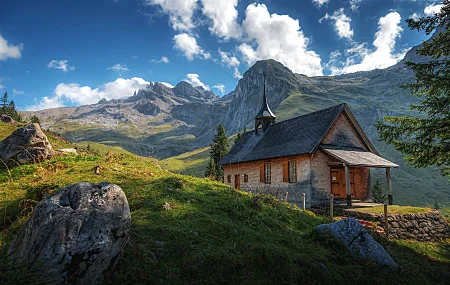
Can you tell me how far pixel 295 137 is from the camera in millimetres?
22125

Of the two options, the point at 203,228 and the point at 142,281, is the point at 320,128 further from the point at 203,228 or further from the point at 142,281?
the point at 142,281

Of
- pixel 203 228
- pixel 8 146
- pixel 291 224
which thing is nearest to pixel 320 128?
pixel 291 224

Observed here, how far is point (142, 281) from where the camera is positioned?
4.91 m

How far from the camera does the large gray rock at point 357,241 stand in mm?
7579

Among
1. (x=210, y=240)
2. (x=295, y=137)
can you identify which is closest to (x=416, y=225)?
(x=295, y=137)

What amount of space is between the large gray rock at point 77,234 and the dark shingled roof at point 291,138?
629 inches

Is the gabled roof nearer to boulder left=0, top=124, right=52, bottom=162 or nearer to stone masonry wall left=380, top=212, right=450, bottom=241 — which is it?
stone masonry wall left=380, top=212, right=450, bottom=241

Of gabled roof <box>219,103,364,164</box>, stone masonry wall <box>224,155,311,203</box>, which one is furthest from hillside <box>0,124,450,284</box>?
gabled roof <box>219,103,364,164</box>

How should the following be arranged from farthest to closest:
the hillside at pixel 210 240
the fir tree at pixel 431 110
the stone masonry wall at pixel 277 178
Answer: the stone masonry wall at pixel 277 178 < the fir tree at pixel 431 110 < the hillside at pixel 210 240

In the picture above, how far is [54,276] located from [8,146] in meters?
11.4

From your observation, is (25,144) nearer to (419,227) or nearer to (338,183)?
(338,183)

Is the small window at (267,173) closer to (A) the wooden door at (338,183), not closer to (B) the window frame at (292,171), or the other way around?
(B) the window frame at (292,171)

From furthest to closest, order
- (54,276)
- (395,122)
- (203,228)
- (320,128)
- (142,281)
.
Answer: (320,128) → (395,122) → (203,228) → (142,281) → (54,276)

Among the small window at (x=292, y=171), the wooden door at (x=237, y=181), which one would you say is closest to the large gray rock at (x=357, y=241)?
the small window at (x=292, y=171)
